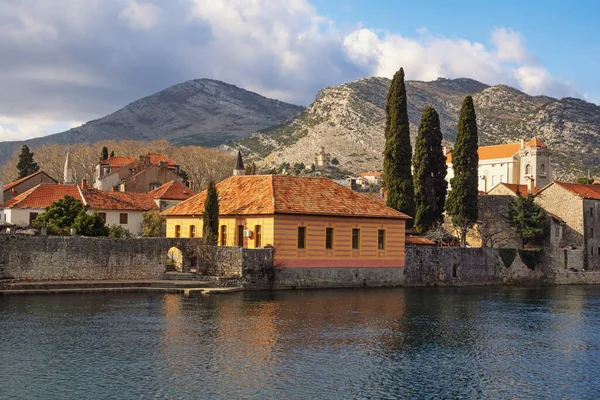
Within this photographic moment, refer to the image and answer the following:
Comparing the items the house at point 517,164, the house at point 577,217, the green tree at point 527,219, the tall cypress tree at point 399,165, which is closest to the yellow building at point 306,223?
the tall cypress tree at point 399,165

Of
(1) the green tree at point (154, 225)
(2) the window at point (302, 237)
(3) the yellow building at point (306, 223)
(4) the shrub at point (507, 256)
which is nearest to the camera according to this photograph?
(3) the yellow building at point (306, 223)

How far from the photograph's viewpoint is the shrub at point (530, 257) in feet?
189

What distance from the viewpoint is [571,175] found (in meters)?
136

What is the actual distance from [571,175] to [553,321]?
109 m

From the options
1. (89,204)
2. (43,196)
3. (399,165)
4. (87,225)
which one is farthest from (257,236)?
(43,196)

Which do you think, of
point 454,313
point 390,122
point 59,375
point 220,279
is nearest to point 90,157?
point 390,122

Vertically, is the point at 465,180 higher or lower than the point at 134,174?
lower

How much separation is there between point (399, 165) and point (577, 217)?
727 inches

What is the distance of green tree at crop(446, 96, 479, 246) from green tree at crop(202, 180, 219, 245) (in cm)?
2149

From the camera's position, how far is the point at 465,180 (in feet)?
192

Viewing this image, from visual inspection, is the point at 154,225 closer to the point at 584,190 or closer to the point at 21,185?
the point at 21,185

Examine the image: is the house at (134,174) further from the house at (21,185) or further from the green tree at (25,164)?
the house at (21,185)

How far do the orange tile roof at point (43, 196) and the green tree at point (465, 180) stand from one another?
100 feet

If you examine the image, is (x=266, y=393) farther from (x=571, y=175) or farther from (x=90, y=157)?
(x=571, y=175)
